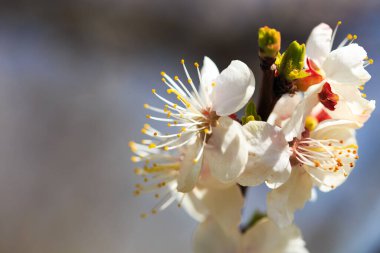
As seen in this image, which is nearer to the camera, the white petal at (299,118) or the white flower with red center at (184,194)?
the white petal at (299,118)

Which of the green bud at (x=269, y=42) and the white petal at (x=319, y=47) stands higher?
the green bud at (x=269, y=42)

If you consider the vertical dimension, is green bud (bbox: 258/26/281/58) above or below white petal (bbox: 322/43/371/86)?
above

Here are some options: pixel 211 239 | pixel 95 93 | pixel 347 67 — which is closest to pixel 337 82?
pixel 347 67


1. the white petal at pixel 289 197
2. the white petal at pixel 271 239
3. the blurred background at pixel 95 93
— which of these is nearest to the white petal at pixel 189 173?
the white petal at pixel 289 197

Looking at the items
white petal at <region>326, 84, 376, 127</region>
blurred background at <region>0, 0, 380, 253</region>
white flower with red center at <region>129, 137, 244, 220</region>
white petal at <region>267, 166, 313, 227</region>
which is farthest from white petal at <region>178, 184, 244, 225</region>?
blurred background at <region>0, 0, 380, 253</region>

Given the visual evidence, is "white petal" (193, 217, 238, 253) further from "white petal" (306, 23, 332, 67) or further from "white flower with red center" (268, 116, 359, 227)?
"white petal" (306, 23, 332, 67)

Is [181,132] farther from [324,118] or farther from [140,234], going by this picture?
[140,234]

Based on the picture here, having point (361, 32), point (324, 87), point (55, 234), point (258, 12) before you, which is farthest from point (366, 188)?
point (324, 87)

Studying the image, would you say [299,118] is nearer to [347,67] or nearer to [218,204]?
[347,67]

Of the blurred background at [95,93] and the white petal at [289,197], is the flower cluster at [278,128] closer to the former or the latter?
the white petal at [289,197]
